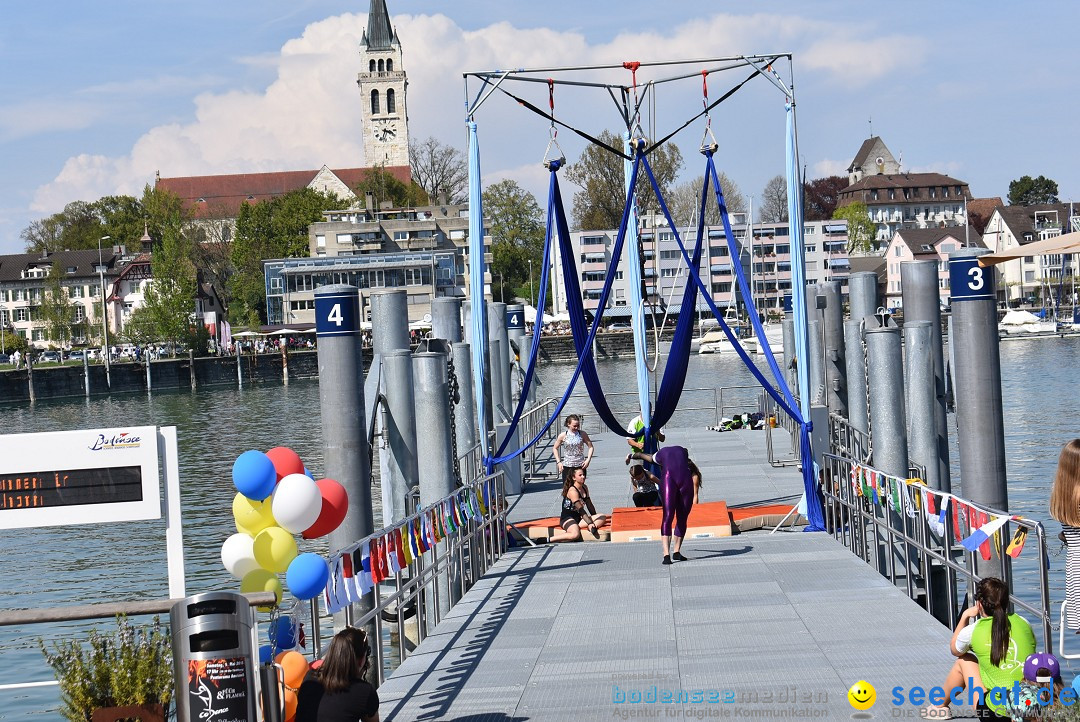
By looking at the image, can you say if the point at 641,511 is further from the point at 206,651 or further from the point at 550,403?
the point at 550,403

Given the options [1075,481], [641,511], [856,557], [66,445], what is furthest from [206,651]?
[641,511]

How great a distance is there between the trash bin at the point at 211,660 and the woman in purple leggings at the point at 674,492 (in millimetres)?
8010

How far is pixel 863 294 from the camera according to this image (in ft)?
84.3

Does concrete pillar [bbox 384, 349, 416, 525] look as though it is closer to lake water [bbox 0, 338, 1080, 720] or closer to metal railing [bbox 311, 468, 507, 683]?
metal railing [bbox 311, 468, 507, 683]

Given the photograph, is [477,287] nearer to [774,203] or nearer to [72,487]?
[72,487]

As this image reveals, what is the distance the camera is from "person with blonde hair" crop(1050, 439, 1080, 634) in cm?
870

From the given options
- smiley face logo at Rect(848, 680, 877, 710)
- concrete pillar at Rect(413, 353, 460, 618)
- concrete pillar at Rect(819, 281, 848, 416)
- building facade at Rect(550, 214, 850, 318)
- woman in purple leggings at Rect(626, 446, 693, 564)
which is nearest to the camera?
smiley face logo at Rect(848, 680, 877, 710)

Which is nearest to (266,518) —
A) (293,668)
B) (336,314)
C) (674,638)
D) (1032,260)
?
(293,668)

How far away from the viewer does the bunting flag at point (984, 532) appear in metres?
9.38

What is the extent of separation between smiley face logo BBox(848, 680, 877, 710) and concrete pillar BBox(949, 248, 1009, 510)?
4.45 meters

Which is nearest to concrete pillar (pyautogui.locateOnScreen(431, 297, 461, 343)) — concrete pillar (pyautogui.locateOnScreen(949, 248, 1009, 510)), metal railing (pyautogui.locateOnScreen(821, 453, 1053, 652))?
metal railing (pyautogui.locateOnScreen(821, 453, 1053, 652))

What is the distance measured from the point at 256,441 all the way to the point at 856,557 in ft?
147

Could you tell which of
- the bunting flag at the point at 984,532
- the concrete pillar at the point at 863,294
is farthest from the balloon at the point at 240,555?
the concrete pillar at the point at 863,294

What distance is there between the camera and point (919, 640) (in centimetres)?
1057
